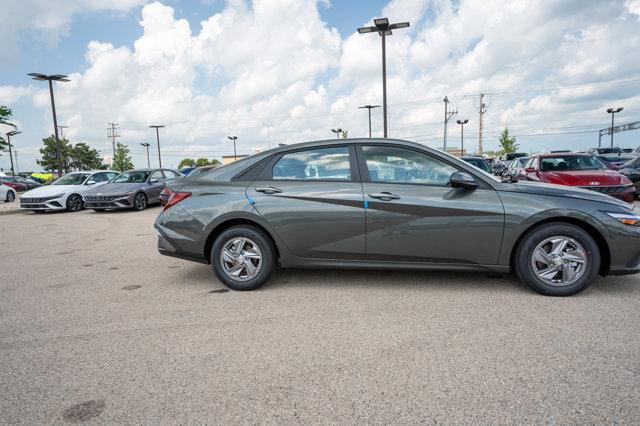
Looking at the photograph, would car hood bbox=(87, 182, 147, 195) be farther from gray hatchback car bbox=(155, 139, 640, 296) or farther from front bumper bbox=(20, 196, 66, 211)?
gray hatchback car bbox=(155, 139, 640, 296)

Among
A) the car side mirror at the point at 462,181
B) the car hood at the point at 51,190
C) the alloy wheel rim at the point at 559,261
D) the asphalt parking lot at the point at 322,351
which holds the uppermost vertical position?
the car side mirror at the point at 462,181

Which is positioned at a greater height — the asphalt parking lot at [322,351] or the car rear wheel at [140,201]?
the car rear wheel at [140,201]

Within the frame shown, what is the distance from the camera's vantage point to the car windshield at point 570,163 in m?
10.2

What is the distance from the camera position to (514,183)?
415cm

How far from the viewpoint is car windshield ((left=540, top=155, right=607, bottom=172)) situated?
1018 cm

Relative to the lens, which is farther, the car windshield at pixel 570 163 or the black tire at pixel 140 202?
the black tire at pixel 140 202

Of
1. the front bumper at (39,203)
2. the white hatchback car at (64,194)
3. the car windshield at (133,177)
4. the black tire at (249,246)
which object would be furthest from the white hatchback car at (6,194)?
the black tire at (249,246)

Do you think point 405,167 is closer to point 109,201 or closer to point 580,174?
point 580,174

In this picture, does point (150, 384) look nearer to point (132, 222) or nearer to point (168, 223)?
point (168, 223)

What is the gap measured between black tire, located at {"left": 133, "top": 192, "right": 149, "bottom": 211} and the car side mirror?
12.3 m

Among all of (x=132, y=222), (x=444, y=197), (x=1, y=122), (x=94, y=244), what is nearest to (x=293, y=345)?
(x=444, y=197)

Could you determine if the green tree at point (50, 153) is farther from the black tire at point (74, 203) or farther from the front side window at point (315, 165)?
the front side window at point (315, 165)

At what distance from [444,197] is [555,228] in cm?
107

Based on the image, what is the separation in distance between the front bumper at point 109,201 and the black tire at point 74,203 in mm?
1406
